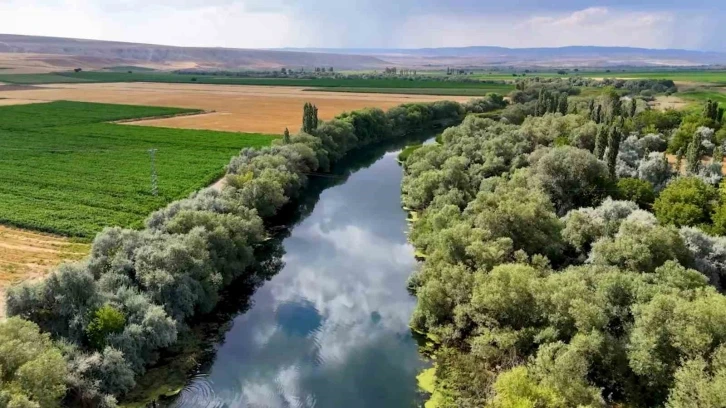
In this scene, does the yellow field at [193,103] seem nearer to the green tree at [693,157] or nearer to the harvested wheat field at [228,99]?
the harvested wheat field at [228,99]

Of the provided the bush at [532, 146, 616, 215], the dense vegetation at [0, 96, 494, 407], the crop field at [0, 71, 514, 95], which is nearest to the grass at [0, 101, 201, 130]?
the dense vegetation at [0, 96, 494, 407]

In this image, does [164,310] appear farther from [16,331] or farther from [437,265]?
[437,265]

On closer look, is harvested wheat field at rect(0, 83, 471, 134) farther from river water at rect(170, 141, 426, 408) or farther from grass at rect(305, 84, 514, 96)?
river water at rect(170, 141, 426, 408)

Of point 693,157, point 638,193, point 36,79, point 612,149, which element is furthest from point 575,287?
point 36,79

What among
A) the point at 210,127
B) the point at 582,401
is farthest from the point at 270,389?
the point at 210,127

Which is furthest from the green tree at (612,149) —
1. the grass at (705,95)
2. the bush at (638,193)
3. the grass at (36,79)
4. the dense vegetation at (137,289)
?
the grass at (36,79)
